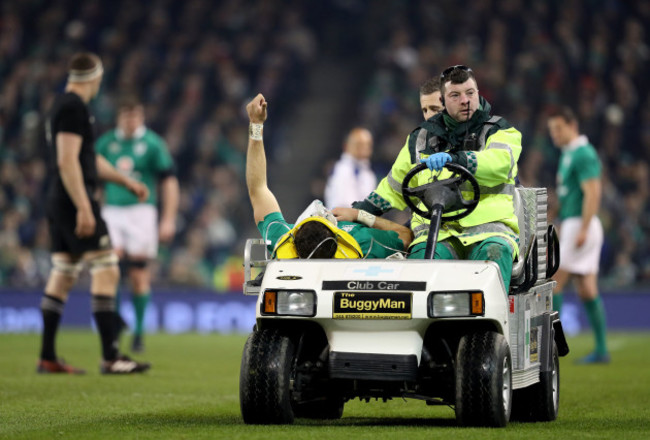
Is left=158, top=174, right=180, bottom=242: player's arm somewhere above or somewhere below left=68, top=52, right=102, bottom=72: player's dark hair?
below

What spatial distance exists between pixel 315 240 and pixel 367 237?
0.56m

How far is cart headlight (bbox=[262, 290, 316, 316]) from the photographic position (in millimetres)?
5812

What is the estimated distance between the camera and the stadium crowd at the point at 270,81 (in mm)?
19344

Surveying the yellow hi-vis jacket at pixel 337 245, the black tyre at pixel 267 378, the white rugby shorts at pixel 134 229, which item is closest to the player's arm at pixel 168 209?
the white rugby shorts at pixel 134 229

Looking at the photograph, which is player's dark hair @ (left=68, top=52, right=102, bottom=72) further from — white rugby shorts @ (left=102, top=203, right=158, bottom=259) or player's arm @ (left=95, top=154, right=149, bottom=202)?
white rugby shorts @ (left=102, top=203, right=158, bottom=259)

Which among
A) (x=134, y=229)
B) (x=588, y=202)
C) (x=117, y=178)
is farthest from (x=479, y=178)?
(x=134, y=229)

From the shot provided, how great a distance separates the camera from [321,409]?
21.7 ft

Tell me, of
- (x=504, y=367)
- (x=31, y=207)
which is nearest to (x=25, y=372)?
(x=504, y=367)

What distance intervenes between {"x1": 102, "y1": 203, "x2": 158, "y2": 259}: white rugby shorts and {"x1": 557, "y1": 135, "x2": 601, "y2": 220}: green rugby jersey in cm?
424

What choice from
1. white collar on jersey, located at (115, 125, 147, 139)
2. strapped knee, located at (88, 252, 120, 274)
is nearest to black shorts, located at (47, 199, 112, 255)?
strapped knee, located at (88, 252, 120, 274)

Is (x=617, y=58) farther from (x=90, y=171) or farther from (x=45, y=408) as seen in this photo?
(x=45, y=408)

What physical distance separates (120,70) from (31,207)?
3753 millimetres

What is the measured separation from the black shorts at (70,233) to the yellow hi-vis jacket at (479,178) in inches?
142

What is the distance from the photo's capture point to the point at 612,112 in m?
20.2
